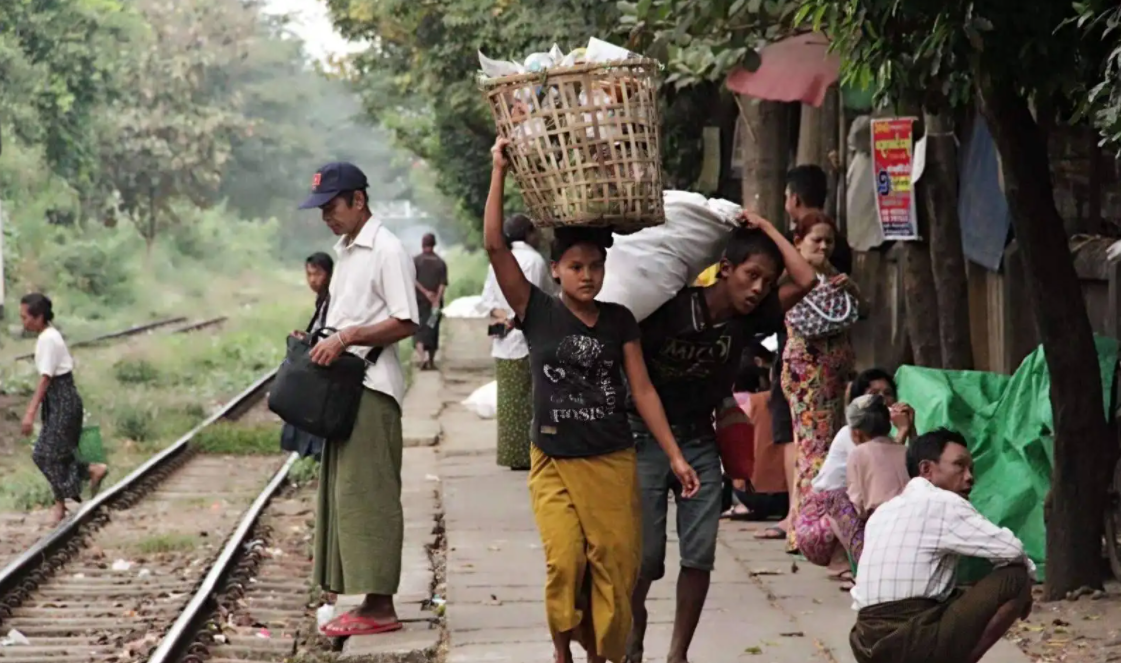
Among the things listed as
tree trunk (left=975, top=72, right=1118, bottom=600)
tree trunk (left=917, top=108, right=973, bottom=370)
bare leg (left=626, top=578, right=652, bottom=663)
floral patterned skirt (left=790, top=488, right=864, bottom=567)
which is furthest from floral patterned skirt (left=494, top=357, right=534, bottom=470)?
bare leg (left=626, top=578, right=652, bottom=663)

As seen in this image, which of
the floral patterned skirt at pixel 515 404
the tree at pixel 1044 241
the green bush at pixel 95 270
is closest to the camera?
the tree at pixel 1044 241

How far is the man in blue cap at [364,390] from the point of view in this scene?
294 inches

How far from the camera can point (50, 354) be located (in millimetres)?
12273

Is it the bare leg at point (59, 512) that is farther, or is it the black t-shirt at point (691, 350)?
the bare leg at point (59, 512)

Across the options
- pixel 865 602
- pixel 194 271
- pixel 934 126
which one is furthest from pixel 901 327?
pixel 194 271

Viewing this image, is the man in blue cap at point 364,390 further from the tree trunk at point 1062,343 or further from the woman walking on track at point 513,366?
the woman walking on track at point 513,366

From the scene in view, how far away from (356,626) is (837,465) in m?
2.35

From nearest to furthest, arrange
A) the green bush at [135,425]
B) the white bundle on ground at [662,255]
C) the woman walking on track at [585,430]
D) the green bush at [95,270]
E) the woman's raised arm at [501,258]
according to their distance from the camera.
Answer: the woman's raised arm at [501,258], the woman walking on track at [585,430], the white bundle on ground at [662,255], the green bush at [135,425], the green bush at [95,270]

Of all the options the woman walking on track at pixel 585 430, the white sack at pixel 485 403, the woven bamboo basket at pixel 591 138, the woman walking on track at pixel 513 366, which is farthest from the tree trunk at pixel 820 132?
the woven bamboo basket at pixel 591 138

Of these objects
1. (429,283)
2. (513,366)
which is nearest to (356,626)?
(513,366)

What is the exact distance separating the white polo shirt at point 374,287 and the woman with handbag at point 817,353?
211 centimetres

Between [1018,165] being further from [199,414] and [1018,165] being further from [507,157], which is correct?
[199,414]

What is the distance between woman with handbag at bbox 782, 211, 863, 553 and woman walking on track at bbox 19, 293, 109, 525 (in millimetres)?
5576

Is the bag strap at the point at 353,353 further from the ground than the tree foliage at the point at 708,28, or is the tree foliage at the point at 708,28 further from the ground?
the tree foliage at the point at 708,28
